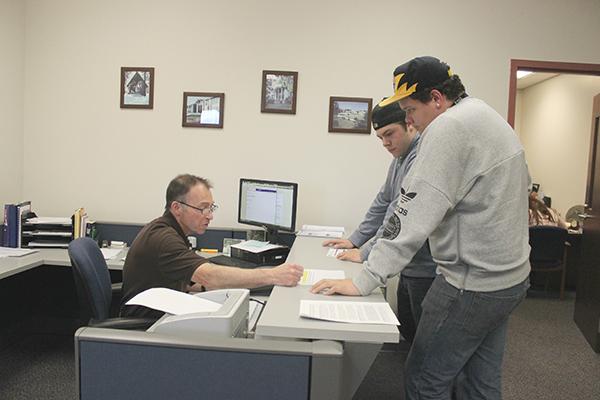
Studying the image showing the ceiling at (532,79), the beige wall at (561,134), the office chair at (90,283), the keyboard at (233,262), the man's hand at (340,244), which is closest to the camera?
the office chair at (90,283)

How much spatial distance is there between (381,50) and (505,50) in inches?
→ 32.8

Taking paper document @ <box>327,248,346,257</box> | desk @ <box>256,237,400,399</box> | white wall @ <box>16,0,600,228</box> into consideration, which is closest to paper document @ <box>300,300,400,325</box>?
desk @ <box>256,237,400,399</box>

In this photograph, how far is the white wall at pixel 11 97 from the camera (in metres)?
3.33

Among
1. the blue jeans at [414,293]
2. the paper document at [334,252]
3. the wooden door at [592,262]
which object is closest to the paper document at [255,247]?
the paper document at [334,252]

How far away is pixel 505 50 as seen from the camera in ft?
11.1

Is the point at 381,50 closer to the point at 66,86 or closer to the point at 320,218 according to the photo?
the point at 320,218

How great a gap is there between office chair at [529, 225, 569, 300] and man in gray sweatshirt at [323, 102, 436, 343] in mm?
2355

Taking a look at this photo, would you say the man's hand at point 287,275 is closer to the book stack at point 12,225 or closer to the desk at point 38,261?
the desk at point 38,261

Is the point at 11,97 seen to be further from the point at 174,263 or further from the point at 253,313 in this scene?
the point at 253,313

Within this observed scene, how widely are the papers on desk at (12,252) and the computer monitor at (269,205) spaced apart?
4.14ft

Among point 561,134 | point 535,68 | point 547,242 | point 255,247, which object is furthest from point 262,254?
point 561,134

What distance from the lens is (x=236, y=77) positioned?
344 centimetres

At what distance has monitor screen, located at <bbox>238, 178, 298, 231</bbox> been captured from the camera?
10.00 feet

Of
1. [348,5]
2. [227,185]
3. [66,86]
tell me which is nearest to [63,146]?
[66,86]
